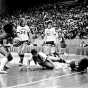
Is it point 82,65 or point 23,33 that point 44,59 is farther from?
point 23,33

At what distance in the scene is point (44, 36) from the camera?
25.0 feet

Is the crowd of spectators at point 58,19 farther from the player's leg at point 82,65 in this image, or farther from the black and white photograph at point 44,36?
the player's leg at point 82,65

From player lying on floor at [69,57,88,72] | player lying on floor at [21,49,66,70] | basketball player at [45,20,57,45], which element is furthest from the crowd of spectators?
player lying on floor at [69,57,88,72]

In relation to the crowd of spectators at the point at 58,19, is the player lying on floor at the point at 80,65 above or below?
below

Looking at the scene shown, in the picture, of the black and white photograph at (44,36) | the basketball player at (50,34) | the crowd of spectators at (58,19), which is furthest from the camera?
the basketball player at (50,34)

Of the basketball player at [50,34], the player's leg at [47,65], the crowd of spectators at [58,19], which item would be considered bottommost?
the player's leg at [47,65]

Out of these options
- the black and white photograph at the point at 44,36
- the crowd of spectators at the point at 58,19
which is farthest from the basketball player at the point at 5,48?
the crowd of spectators at the point at 58,19

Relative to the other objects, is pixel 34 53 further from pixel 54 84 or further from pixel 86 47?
pixel 54 84

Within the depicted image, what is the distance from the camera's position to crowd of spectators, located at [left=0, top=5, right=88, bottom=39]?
7.04m

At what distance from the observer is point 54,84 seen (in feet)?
15.0

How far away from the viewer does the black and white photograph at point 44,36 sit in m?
6.70

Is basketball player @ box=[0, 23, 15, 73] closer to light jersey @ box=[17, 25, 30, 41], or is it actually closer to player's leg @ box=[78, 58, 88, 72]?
light jersey @ box=[17, 25, 30, 41]

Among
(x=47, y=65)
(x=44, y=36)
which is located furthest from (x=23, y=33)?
(x=47, y=65)

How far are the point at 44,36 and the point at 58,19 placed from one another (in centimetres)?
63
